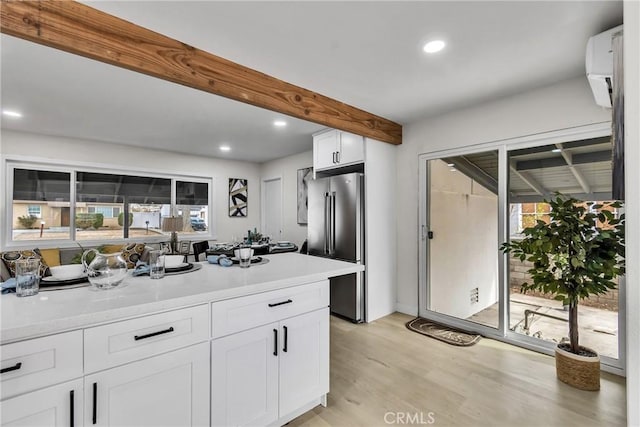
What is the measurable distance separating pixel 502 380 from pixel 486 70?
2397 millimetres

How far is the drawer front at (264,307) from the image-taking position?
1.38 metres

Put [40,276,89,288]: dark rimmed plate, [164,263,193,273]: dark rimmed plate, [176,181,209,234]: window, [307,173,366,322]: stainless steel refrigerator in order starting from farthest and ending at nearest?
1. [176,181,209,234]: window
2. [307,173,366,322]: stainless steel refrigerator
3. [164,263,193,273]: dark rimmed plate
4. [40,276,89,288]: dark rimmed plate

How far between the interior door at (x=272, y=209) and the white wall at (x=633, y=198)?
525cm

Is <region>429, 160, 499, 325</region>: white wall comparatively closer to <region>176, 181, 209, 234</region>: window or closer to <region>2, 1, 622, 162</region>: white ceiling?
<region>2, 1, 622, 162</region>: white ceiling

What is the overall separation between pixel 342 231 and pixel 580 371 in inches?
90.2

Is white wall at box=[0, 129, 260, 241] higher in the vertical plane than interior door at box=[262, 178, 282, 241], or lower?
higher

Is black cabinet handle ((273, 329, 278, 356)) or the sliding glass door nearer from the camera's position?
black cabinet handle ((273, 329, 278, 356))

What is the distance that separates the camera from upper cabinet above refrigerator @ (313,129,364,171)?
3412mm

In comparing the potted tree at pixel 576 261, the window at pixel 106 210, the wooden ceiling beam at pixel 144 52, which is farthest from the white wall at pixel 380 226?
the window at pixel 106 210

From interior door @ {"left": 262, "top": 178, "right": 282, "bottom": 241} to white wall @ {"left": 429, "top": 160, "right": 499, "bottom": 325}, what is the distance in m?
3.13

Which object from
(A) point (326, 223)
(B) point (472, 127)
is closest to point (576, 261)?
(B) point (472, 127)

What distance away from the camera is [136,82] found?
2.49 m

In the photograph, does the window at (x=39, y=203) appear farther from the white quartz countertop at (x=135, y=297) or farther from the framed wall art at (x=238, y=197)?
the white quartz countertop at (x=135, y=297)

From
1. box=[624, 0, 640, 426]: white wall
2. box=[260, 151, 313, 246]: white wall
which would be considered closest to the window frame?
box=[260, 151, 313, 246]: white wall
